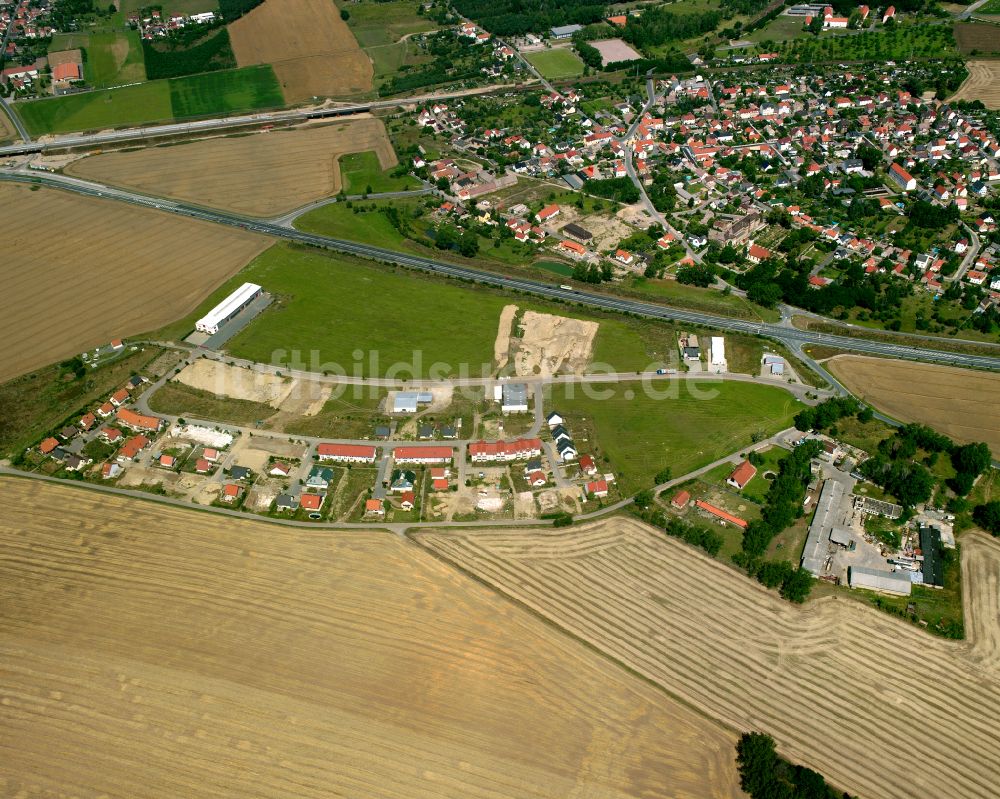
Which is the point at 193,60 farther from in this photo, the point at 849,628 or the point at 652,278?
the point at 849,628

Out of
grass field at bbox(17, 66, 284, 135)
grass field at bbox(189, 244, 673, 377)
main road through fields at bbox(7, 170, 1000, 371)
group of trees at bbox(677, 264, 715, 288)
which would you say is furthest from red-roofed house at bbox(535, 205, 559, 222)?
grass field at bbox(17, 66, 284, 135)

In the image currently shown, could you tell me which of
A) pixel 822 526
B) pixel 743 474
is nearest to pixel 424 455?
pixel 743 474

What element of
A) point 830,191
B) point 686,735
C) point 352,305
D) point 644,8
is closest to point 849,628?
point 686,735

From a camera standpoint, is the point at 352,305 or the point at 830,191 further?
the point at 830,191

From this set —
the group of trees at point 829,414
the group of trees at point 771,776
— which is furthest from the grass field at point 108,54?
the group of trees at point 771,776

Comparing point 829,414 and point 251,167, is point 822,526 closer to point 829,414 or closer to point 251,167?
point 829,414

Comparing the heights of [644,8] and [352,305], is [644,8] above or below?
above

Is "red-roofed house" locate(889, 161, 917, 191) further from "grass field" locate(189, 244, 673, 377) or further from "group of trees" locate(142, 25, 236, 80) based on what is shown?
"group of trees" locate(142, 25, 236, 80)

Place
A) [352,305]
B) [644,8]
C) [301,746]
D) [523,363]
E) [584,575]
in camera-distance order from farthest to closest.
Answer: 1. [644,8]
2. [352,305]
3. [523,363]
4. [584,575]
5. [301,746]
